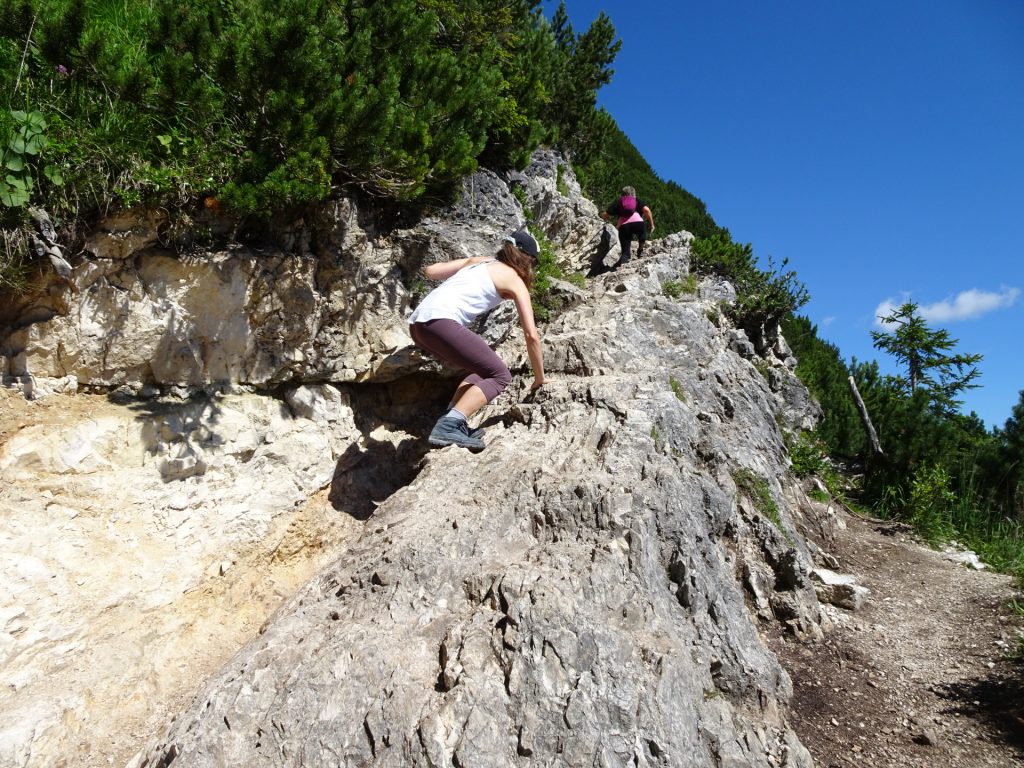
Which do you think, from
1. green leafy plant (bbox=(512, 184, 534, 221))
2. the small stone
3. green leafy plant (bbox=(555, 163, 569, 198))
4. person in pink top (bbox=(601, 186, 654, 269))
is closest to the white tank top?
the small stone

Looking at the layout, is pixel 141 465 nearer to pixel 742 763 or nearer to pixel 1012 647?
pixel 742 763

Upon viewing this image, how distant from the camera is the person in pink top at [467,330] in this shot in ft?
13.9

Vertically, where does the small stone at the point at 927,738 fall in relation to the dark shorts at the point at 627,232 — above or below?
below

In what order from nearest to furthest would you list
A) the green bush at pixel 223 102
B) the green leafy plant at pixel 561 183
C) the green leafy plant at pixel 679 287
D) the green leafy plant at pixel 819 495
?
the green bush at pixel 223 102
the green leafy plant at pixel 819 495
the green leafy plant at pixel 679 287
the green leafy plant at pixel 561 183

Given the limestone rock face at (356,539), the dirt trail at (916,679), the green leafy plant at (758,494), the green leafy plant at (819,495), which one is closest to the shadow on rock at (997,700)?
the dirt trail at (916,679)

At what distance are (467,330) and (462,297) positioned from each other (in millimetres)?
254

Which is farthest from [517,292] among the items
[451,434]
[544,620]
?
[544,620]

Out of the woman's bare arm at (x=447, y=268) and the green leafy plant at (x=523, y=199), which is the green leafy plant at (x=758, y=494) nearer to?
the woman's bare arm at (x=447, y=268)

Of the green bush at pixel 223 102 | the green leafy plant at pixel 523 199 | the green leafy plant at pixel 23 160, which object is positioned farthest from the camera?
the green leafy plant at pixel 523 199

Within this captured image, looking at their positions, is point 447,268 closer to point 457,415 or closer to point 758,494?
point 457,415

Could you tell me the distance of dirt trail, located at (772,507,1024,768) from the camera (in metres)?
3.31

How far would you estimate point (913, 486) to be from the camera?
8047mm

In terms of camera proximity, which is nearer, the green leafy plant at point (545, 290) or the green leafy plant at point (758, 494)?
the green leafy plant at point (758, 494)

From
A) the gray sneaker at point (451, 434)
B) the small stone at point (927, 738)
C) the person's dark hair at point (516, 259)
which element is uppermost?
the person's dark hair at point (516, 259)
